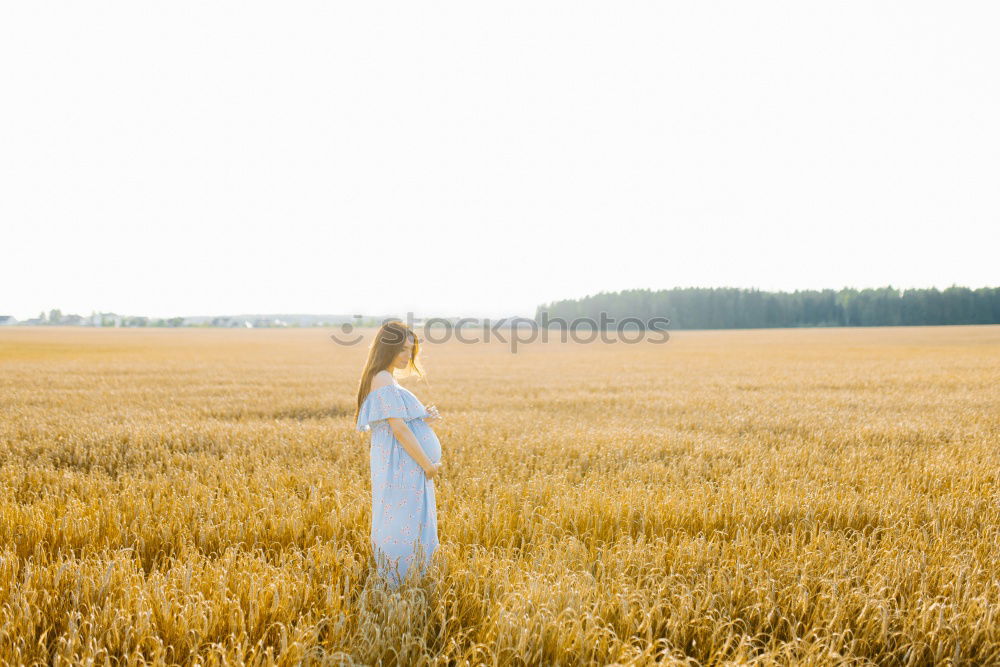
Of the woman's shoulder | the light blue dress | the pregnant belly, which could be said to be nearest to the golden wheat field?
the light blue dress

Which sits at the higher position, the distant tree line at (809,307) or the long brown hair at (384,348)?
the distant tree line at (809,307)

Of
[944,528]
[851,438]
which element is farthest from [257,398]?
[944,528]

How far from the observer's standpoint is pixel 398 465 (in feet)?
14.1

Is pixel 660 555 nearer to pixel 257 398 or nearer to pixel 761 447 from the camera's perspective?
pixel 761 447

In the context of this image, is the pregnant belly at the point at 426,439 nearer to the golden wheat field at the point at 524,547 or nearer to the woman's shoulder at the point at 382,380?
the woman's shoulder at the point at 382,380

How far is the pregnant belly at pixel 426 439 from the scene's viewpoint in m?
4.31

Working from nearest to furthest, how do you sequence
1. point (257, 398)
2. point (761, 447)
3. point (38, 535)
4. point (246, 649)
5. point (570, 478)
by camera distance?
A: point (246, 649) < point (38, 535) < point (570, 478) < point (761, 447) < point (257, 398)

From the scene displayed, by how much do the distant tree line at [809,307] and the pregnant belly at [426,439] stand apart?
10181cm

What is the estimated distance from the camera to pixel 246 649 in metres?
3.25

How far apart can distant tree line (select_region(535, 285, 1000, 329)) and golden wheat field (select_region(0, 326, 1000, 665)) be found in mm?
97591

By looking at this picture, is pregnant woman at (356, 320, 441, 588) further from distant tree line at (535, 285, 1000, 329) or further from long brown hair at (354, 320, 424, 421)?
distant tree line at (535, 285, 1000, 329)

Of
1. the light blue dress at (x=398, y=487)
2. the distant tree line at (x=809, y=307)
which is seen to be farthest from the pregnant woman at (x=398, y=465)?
the distant tree line at (x=809, y=307)

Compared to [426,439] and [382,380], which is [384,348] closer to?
[382,380]

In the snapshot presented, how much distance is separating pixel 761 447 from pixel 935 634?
5664 mm
